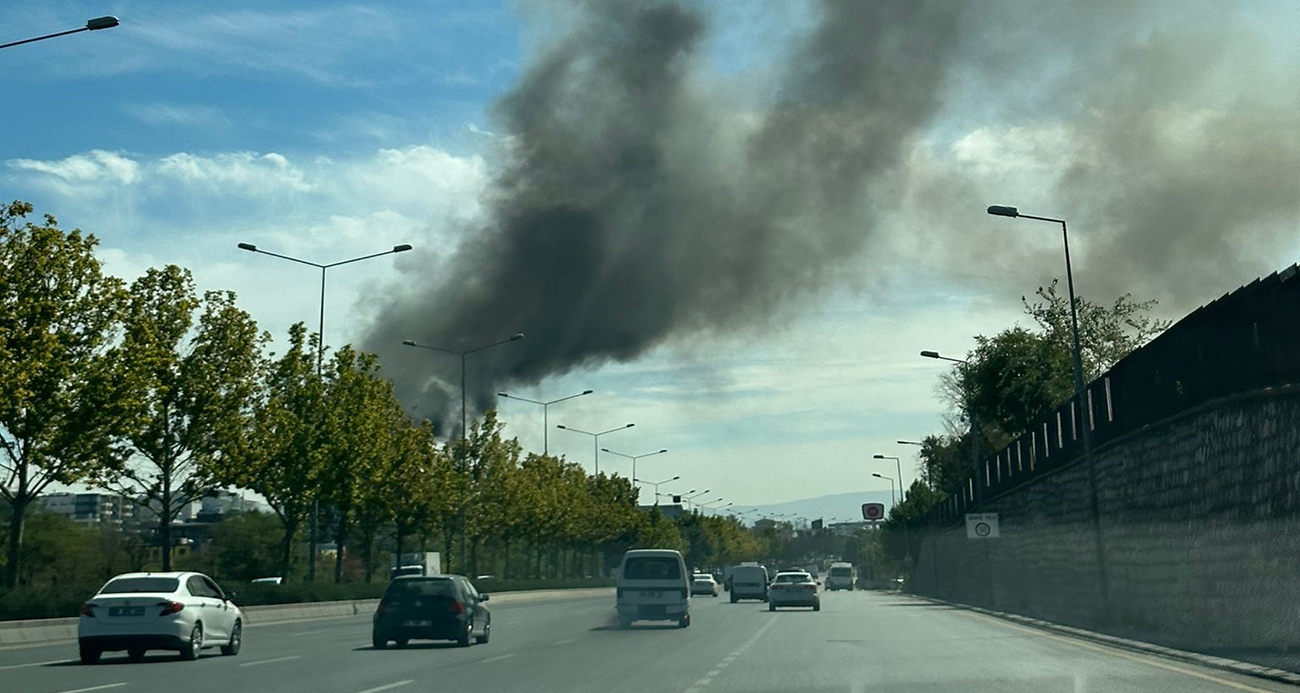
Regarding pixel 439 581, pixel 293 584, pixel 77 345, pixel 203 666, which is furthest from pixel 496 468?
pixel 203 666

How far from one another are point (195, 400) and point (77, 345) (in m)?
6.86

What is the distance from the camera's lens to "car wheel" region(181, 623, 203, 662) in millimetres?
24734

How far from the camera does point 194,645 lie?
81.7 feet

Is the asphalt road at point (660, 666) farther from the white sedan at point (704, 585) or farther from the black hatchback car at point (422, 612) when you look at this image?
the white sedan at point (704, 585)

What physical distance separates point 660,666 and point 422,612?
8.07 meters

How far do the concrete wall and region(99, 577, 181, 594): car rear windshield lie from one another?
58.1 ft

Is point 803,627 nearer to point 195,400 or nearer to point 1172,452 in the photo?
point 1172,452

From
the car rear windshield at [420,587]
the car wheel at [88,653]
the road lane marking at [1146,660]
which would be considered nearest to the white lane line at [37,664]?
the car wheel at [88,653]

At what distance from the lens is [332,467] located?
58.9 m

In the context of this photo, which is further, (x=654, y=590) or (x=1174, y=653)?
(x=654, y=590)

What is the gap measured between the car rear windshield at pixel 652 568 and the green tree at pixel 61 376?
1426cm

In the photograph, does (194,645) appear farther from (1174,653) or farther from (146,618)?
(1174,653)

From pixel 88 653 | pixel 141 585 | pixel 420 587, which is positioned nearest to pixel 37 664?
pixel 88 653

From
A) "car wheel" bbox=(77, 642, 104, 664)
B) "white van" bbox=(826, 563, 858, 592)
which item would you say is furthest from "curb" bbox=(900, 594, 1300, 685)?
"white van" bbox=(826, 563, 858, 592)
